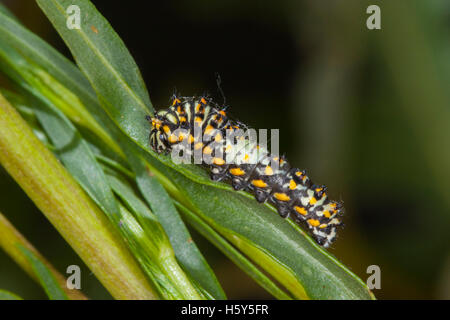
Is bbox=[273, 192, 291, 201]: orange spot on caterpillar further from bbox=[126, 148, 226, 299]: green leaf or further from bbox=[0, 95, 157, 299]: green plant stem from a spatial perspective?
bbox=[0, 95, 157, 299]: green plant stem

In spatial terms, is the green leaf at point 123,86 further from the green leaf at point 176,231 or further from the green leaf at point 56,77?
Result: the green leaf at point 56,77

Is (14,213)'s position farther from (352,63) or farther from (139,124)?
(352,63)

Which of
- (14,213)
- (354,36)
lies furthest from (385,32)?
(14,213)

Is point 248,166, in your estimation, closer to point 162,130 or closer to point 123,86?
point 162,130

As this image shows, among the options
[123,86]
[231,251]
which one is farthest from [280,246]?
[123,86]

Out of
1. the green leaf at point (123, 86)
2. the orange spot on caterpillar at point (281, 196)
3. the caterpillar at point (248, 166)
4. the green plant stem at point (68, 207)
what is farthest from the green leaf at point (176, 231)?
the orange spot on caterpillar at point (281, 196)
